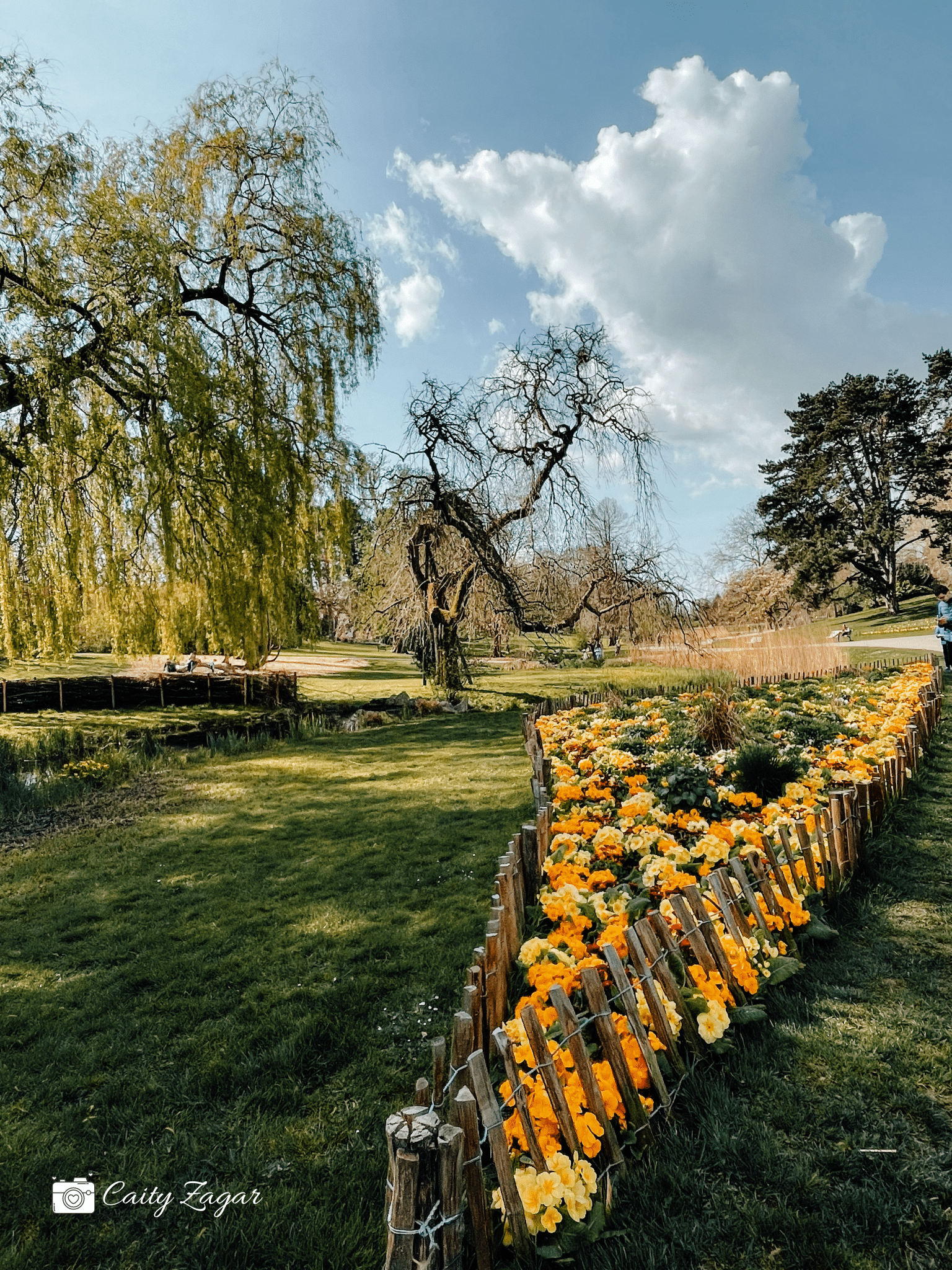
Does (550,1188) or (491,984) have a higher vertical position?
(491,984)

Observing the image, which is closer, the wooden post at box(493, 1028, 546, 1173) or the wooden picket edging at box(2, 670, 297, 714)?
the wooden post at box(493, 1028, 546, 1173)

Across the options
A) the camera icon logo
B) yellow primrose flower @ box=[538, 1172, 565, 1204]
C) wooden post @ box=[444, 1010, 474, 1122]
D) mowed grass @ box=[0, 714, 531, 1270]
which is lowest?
the camera icon logo

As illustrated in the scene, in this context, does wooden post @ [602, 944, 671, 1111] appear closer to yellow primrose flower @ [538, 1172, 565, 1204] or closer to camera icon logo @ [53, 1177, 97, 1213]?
yellow primrose flower @ [538, 1172, 565, 1204]

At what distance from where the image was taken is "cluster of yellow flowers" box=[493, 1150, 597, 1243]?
1.70 metres

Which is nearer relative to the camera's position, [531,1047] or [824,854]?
[531,1047]

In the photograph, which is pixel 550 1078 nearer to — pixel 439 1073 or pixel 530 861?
pixel 439 1073

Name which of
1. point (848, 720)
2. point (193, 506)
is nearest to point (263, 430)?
point (193, 506)

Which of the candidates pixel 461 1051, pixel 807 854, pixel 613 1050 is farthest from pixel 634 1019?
pixel 807 854

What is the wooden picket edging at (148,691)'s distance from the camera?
14250mm

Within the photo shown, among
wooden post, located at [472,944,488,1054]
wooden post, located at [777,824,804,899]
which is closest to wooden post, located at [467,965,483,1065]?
wooden post, located at [472,944,488,1054]

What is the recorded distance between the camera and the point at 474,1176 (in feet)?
5.27

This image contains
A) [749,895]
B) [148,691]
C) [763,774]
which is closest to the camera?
[749,895]

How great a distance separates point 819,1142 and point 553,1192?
972 millimetres

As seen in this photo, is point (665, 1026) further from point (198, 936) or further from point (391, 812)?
point (391, 812)
